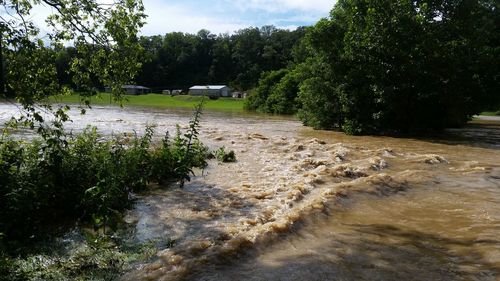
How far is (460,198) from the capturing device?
1102 cm

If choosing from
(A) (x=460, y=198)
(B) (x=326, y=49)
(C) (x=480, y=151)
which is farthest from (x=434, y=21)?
(A) (x=460, y=198)

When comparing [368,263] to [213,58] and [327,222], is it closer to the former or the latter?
[327,222]

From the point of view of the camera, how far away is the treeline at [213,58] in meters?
137

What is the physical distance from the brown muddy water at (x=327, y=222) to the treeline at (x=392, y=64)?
1173cm

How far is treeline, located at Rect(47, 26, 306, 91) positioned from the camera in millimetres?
136750

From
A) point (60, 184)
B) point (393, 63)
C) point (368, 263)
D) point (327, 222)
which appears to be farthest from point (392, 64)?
point (60, 184)

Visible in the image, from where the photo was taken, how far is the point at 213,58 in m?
155

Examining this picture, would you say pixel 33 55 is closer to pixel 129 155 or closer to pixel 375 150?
pixel 129 155

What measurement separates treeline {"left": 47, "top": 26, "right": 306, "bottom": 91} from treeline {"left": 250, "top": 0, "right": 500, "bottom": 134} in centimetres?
9805

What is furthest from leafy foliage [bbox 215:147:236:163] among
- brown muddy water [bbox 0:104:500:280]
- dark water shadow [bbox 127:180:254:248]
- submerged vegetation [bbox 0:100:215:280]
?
submerged vegetation [bbox 0:100:215:280]

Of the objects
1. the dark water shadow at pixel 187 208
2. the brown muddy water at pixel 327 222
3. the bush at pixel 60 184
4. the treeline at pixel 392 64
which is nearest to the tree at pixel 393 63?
the treeline at pixel 392 64

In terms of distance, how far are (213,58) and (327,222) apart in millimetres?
149789

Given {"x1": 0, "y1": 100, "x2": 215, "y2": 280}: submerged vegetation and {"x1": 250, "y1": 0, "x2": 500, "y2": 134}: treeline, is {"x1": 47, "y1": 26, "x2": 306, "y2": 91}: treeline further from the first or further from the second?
{"x1": 0, "y1": 100, "x2": 215, "y2": 280}: submerged vegetation

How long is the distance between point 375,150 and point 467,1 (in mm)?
16816
